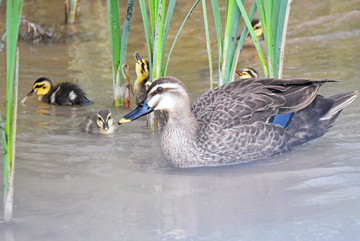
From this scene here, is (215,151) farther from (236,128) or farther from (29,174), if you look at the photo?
(29,174)

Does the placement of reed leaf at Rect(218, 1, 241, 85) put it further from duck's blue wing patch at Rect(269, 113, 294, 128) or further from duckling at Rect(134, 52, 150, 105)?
duckling at Rect(134, 52, 150, 105)

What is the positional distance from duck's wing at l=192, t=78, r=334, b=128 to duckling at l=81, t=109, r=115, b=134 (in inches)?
27.2

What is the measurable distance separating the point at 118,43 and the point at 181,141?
42.4 inches

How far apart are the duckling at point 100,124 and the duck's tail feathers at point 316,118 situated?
1.22 m

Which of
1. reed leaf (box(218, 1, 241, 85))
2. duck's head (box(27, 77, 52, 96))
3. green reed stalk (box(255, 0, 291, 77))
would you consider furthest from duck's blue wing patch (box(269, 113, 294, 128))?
duck's head (box(27, 77, 52, 96))

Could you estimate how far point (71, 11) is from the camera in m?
7.04

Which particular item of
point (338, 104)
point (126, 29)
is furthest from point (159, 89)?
point (338, 104)

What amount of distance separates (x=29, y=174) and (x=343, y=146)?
1885mm

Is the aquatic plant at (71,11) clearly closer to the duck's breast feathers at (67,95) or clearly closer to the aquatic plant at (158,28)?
the duck's breast feathers at (67,95)

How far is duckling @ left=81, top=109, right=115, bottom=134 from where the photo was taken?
443cm

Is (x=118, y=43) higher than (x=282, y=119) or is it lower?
higher

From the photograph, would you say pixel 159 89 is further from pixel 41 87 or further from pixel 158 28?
pixel 41 87

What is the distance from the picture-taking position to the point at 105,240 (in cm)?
289

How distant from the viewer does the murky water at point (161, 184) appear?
297cm
